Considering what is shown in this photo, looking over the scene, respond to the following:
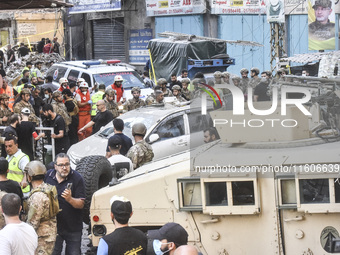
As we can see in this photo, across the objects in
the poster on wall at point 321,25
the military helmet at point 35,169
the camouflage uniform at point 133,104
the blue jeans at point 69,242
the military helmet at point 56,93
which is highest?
the poster on wall at point 321,25

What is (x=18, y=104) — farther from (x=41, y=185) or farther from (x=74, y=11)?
(x=74, y=11)

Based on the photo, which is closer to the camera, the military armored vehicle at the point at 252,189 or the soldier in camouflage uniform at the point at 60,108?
the military armored vehicle at the point at 252,189

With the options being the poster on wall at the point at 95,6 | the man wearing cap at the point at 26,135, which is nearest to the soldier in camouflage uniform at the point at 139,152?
the man wearing cap at the point at 26,135

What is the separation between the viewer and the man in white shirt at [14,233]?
741 centimetres

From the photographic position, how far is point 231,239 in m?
8.27

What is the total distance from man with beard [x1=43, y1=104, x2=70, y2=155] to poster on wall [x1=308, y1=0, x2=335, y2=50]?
13026 mm

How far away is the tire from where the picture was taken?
1048cm

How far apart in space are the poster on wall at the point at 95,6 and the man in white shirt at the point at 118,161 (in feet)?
91.6

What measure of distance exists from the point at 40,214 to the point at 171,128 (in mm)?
6235

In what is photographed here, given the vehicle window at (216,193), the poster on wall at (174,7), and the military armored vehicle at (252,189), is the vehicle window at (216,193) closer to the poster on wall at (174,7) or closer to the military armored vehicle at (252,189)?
the military armored vehicle at (252,189)

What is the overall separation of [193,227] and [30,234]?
1.70m

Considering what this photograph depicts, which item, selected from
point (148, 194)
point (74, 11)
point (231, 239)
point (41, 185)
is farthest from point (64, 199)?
point (74, 11)

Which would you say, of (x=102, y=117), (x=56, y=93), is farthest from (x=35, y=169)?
(x=56, y=93)

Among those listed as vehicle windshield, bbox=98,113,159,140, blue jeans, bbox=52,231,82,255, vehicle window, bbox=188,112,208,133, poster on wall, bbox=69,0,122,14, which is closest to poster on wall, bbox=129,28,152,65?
poster on wall, bbox=69,0,122,14
